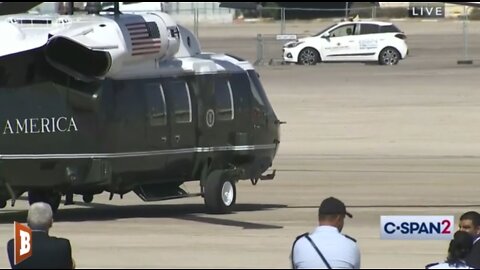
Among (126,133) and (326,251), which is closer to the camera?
(326,251)

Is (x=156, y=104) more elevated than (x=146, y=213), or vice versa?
(x=156, y=104)

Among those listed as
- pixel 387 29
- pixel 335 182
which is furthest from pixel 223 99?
pixel 387 29

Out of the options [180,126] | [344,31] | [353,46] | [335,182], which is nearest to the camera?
[180,126]

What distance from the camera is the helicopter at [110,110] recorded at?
17.0m

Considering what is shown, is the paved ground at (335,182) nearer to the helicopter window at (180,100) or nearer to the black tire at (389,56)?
the black tire at (389,56)

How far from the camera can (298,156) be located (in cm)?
2791

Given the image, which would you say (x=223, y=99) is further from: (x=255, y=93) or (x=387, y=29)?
(x=387, y=29)

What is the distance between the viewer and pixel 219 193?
18672 millimetres

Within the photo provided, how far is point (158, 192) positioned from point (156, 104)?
123 centimetres

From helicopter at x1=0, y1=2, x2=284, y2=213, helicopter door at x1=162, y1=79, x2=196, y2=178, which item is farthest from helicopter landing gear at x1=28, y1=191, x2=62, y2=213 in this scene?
helicopter door at x1=162, y1=79, x2=196, y2=178

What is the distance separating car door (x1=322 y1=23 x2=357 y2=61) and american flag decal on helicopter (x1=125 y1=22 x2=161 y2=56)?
27114 millimetres

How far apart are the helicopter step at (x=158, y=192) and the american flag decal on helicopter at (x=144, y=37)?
181 cm

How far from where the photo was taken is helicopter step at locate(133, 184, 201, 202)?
60.2ft

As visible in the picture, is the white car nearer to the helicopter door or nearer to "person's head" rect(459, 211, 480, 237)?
the helicopter door
